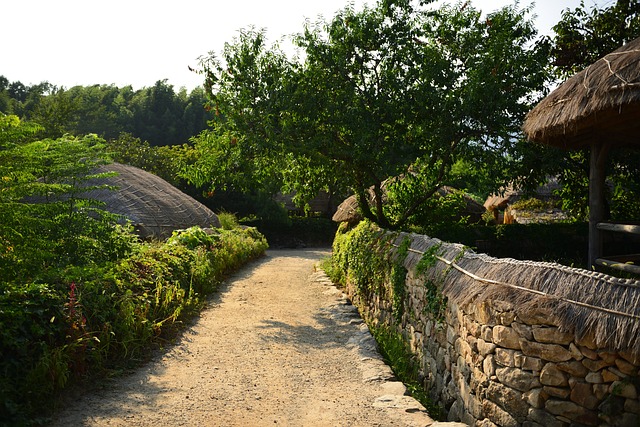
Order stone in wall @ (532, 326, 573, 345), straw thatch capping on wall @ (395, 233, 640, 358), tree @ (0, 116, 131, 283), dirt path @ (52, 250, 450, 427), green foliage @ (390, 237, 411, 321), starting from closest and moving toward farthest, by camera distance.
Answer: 1. straw thatch capping on wall @ (395, 233, 640, 358)
2. stone in wall @ (532, 326, 573, 345)
3. dirt path @ (52, 250, 450, 427)
4. tree @ (0, 116, 131, 283)
5. green foliage @ (390, 237, 411, 321)

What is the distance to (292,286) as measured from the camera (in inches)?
527

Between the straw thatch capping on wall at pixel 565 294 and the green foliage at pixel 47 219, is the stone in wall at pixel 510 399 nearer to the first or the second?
the straw thatch capping on wall at pixel 565 294

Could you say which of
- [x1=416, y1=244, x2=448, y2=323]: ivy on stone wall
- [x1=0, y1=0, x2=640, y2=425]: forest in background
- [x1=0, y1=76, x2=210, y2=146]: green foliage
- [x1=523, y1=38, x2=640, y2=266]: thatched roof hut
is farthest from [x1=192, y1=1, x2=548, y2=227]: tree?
[x1=0, y1=76, x2=210, y2=146]: green foliage

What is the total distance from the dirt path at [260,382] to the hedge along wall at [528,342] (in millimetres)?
595

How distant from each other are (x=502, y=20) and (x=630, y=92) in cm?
540

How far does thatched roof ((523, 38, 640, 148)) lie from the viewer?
612 centimetres

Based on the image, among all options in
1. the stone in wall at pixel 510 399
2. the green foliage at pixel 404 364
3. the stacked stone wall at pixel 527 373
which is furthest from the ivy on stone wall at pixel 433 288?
the stone in wall at pixel 510 399

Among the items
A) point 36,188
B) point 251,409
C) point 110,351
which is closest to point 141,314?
point 110,351

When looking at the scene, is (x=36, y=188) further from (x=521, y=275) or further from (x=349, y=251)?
(x=349, y=251)

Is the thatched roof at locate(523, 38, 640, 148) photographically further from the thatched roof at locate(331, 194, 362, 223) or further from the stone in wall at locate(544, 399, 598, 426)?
the thatched roof at locate(331, 194, 362, 223)

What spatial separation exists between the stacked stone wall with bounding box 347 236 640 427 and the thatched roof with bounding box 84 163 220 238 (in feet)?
38.4

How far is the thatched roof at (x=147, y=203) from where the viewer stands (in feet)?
53.5

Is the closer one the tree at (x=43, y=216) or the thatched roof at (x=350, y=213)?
the tree at (x=43, y=216)

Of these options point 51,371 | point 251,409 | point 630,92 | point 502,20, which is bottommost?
point 251,409
